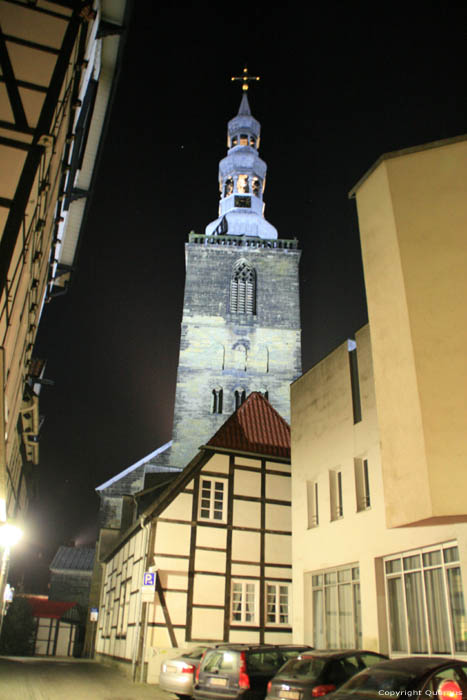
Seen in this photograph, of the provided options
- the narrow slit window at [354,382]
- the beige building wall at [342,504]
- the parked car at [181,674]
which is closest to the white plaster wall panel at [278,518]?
the beige building wall at [342,504]

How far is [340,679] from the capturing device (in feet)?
27.1

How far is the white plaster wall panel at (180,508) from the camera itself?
1666 centimetres

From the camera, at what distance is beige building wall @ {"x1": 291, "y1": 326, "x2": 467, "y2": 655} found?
10875 mm

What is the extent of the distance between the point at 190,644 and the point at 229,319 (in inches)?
1114

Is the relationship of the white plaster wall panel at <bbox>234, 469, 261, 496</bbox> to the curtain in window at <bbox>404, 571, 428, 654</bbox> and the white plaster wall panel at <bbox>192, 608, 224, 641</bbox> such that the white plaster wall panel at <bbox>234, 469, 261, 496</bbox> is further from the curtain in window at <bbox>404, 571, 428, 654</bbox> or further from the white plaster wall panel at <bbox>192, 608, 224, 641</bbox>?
the curtain in window at <bbox>404, 571, 428, 654</bbox>

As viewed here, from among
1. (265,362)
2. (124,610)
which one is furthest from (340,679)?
(265,362)

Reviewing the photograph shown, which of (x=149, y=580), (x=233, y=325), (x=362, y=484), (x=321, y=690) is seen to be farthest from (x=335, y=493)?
(x=233, y=325)

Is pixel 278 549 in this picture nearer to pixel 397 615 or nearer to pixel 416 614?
pixel 397 615

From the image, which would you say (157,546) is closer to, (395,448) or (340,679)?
(340,679)

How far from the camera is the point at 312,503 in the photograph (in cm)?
1441

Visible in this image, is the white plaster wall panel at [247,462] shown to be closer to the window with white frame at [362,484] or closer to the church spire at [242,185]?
the window with white frame at [362,484]

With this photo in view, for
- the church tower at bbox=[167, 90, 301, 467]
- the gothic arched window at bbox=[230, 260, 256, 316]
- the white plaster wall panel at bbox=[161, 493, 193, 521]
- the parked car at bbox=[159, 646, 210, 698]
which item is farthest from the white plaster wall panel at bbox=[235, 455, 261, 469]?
the gothic arched window at bbox=[230, 260, 256, 316]

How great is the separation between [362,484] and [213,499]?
242 inches

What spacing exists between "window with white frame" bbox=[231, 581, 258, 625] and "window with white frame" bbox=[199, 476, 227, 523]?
74.0 inches
